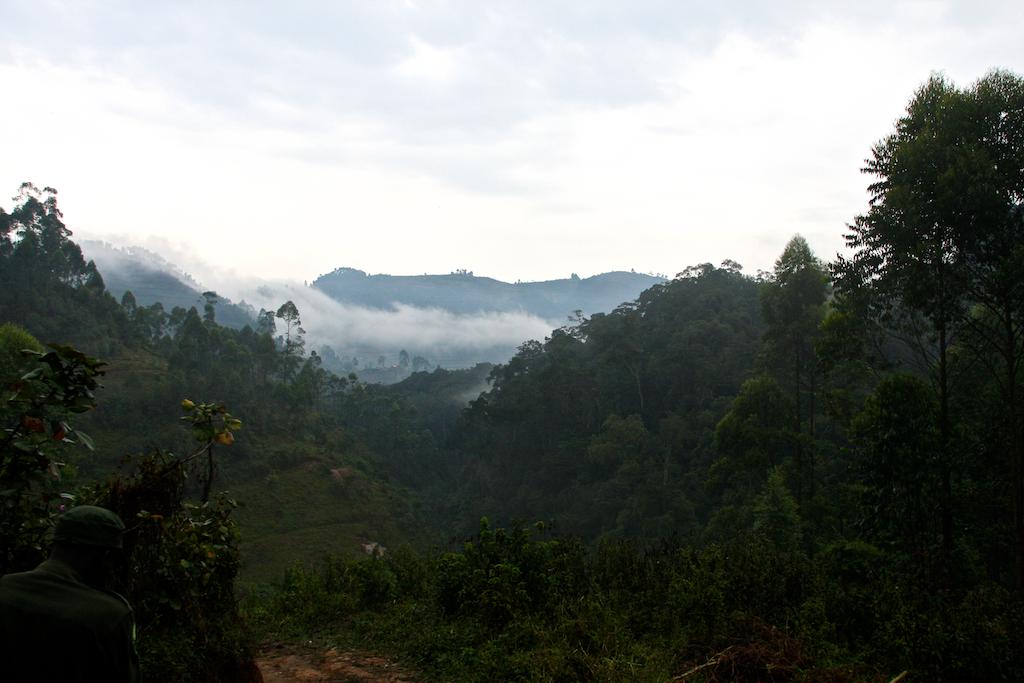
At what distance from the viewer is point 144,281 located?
16162 cm

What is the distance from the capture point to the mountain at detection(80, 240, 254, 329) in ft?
498

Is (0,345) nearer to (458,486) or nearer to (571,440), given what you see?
(571,440)

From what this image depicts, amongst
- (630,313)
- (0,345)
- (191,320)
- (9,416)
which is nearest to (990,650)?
(9,416)

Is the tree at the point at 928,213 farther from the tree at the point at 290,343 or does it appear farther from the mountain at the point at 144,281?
the mountain at the point at 144,281

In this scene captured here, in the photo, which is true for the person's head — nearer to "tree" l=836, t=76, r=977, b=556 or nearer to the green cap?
the green cap

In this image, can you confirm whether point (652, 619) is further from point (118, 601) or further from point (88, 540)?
point (88, 540)

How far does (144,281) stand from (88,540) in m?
184

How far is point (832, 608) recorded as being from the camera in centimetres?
593

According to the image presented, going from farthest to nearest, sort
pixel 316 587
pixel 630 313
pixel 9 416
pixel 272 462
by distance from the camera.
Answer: pixel 630 313, pixel 272 462, pixel 316 587, pixel 9 416

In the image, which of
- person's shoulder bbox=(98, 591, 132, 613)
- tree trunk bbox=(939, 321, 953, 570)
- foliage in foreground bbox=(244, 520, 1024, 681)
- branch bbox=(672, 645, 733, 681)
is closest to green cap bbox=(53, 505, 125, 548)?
person's shoulder bbox=(98, 591, 132, 613)

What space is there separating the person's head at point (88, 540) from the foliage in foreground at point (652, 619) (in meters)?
3.55

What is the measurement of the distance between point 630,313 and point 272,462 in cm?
2690

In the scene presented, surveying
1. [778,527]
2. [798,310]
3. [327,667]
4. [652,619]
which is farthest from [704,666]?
[798,310]

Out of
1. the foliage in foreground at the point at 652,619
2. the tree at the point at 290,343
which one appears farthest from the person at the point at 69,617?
the tree at the point at 290,343
